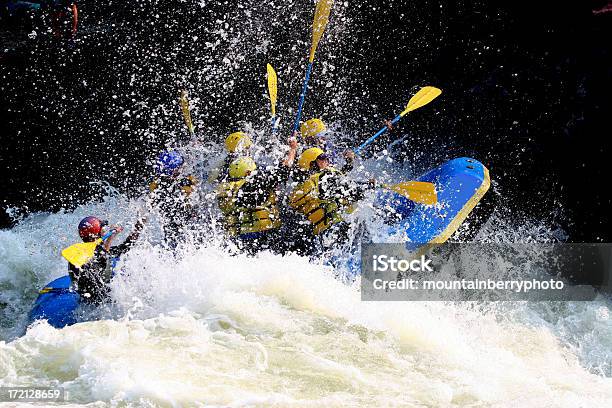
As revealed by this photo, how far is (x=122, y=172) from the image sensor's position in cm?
802

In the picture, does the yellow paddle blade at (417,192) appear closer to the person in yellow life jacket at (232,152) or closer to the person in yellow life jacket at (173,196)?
the person in yellow life jacket at (232,152)

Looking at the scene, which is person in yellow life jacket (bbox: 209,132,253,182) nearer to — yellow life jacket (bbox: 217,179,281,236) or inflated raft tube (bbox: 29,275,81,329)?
yellow life jacket (bbox: 217,179,281,236)

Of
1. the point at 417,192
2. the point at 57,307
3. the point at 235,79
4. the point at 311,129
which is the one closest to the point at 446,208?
the point at 417,192

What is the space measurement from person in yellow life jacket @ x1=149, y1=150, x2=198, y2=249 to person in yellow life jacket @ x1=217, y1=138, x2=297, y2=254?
14.5 inches

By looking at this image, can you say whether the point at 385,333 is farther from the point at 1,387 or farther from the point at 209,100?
the point at 209,100

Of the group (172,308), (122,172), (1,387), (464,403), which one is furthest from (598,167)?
(122,172)

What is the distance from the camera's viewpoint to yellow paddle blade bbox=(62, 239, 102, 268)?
13.4 ft

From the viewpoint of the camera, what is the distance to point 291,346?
149 inches

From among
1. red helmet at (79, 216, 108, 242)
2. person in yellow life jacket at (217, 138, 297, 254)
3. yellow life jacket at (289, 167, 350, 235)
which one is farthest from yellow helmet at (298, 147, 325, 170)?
red helmet at (79, 216, 108, 242)

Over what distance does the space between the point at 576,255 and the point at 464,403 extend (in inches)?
109

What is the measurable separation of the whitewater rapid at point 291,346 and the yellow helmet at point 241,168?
2.17ft

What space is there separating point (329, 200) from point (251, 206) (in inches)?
26.3

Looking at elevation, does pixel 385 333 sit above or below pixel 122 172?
below

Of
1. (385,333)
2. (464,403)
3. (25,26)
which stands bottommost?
(464,403)
